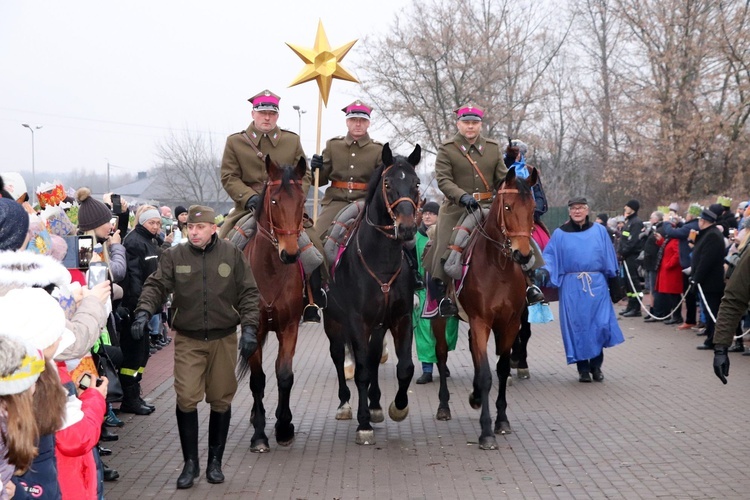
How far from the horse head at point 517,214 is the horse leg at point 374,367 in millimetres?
1583

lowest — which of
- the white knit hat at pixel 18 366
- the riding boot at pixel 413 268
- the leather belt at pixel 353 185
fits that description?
the riding boot at pixel 413 268

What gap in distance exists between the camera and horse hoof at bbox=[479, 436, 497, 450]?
907 cm

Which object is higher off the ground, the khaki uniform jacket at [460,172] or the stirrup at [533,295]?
the khaki uniform jacket at [460,172]

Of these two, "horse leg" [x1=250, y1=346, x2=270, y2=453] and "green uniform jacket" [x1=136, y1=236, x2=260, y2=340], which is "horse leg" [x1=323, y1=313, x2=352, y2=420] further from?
"green uniform jacket" [x1=136, y1=236, x2=260, y2=340]

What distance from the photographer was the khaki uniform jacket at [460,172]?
10.4m

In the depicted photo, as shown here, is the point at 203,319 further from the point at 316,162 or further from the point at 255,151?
the point at 316,162

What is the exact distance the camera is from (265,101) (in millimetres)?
10031

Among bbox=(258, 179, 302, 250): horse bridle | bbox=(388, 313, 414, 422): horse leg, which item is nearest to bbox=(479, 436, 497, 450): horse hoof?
bbox=(388, 313, 414, 422): horse leg

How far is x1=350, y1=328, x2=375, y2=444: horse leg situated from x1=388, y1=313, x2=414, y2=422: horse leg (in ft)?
1.13

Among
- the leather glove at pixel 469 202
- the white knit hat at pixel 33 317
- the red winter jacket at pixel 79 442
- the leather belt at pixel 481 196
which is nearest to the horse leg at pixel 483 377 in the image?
the leather glove at pixel 469 202

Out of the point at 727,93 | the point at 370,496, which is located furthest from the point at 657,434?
the point at 727,93

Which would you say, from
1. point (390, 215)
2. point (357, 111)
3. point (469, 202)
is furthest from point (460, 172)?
point (390, 215)

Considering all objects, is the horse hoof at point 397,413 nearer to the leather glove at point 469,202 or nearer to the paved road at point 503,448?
the paved road at point 503,448

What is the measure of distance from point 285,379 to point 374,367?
3.68 ft
